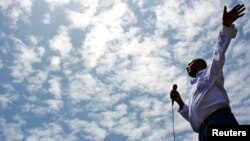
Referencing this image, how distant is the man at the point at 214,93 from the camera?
20.7 feet

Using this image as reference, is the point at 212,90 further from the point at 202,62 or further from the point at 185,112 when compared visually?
the point at 185,112

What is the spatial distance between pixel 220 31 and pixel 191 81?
0.97m

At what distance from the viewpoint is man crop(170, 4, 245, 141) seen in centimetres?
630

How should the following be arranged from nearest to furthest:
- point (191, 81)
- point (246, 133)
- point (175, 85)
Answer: point (246, 133), point (191, 81), point (175, 85)

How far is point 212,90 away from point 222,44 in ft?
2.17

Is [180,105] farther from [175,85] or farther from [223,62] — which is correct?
[223,62]

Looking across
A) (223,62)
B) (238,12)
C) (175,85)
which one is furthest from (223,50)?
(175,85)

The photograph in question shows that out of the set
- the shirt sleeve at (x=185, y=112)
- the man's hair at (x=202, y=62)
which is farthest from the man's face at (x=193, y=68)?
the shirt sleeve at (x=185, y=112)

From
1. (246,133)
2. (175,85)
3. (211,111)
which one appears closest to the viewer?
(246,133)

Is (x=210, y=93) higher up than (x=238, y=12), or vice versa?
(x=238, y=12)

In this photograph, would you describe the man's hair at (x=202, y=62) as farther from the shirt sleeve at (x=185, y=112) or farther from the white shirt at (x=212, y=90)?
the shirt sleeve at (x=185, y=112)

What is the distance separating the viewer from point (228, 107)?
6422 mm

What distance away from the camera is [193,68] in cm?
719

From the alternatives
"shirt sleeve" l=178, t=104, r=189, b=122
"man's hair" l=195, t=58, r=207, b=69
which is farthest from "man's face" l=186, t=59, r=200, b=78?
"shirt sleeve" l=178, t=104, r=189, b=122
